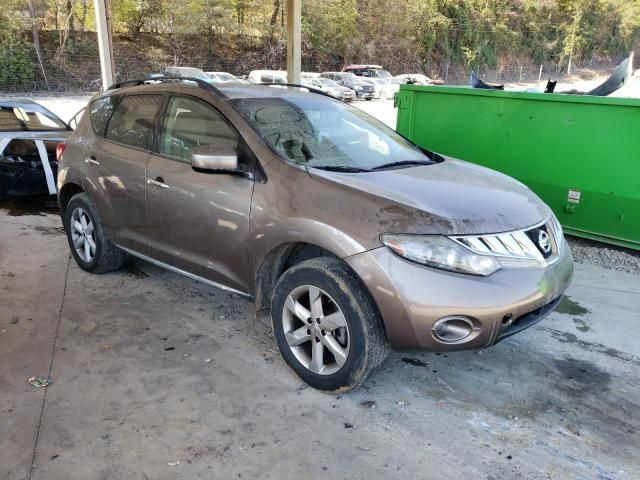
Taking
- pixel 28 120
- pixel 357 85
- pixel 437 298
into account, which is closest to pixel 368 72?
pixel 357 85

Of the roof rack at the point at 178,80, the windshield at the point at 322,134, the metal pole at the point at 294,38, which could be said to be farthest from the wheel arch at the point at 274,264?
the metal pole at the point at 294,38

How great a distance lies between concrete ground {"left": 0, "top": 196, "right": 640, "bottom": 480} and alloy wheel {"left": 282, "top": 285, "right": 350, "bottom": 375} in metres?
0.20

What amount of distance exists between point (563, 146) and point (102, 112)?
14.3ft

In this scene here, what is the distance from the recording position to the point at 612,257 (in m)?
5.28

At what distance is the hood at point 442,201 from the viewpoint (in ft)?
8.79

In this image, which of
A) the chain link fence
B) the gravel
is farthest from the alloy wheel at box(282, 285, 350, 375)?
the chain link fence

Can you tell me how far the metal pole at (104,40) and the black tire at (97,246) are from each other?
11.5 ft

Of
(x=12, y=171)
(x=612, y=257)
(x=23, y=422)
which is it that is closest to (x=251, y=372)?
(x=23, y=422)

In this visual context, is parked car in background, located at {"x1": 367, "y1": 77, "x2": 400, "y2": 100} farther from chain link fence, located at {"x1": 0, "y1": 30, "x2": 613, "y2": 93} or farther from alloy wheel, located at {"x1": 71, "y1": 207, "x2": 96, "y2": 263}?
alloy wheel, located at {"x1": 71, "y1": 207, "x2": 96, "y2": 263}

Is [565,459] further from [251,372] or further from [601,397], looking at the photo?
[251,372]

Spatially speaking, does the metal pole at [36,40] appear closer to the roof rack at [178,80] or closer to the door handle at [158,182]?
the roof rack at [178,80]

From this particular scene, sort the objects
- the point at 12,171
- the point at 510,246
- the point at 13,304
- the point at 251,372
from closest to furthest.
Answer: the point at 510,246
the point at 251,372
the point at 13,304
the point at 12,171

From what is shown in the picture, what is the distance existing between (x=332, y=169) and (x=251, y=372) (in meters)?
1.31

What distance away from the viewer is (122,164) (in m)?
4.06
